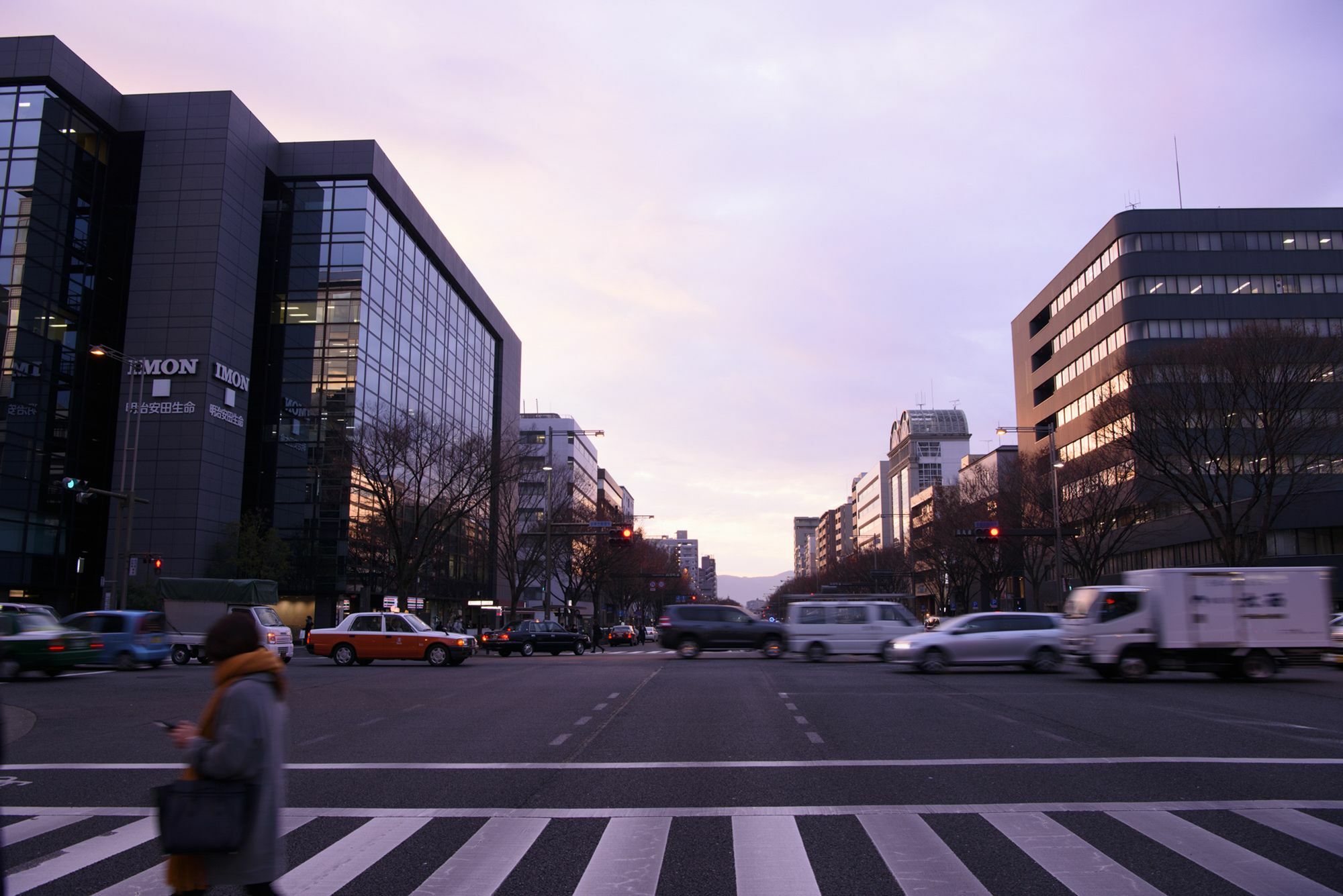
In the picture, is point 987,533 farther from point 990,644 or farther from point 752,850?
point 752,850

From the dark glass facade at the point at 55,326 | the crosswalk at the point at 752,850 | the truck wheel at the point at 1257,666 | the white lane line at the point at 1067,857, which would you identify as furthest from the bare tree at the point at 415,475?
the white lane line at the point at 1067,857

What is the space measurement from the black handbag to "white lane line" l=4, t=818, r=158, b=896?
216 cm

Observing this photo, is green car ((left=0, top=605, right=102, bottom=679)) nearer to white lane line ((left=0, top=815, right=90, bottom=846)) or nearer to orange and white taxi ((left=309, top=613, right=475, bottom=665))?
orange and white taxi ((left=309, top=613, right=475, bottom=665))

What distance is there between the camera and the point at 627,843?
711 centimetres

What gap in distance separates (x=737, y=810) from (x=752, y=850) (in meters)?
1.36

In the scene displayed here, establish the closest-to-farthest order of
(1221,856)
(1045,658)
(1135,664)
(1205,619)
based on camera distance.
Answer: (1221,856) < (1205,619) < (1135,664) < (1045,658)

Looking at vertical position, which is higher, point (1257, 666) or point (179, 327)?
point (179, 327)

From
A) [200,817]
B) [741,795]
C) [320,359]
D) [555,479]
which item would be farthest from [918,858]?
[555,479]

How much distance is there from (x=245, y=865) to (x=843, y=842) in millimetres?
4308

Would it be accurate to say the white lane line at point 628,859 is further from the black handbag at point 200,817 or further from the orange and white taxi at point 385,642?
the orange and white taxi at point 385,642

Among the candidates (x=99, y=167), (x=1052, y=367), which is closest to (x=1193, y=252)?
(x=1052, y=367)

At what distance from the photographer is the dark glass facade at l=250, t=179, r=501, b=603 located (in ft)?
178

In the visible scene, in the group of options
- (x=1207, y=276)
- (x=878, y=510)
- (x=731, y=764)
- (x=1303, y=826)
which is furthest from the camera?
(x=878, y=510)

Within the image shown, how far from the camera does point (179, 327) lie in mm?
50344
